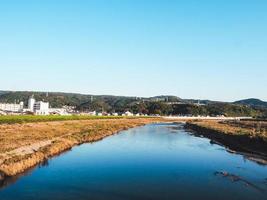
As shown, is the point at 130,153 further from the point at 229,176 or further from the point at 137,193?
the point at 137,193

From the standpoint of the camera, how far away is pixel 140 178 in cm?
3169

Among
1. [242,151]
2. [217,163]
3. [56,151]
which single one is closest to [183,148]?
[242,151]

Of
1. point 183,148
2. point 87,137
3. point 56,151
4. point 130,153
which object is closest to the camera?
point 56,151

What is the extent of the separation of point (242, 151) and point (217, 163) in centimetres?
1184

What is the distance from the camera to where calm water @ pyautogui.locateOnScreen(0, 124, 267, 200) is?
25.5m

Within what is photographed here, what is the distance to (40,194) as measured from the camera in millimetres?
25094

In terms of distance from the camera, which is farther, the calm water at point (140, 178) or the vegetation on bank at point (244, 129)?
the vegetation on bank at point (244, 129)

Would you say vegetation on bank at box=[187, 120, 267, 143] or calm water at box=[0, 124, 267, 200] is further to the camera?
vegetation on bank at box=[187, 120, 267, 143]

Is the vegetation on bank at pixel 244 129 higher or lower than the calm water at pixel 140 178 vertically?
higher

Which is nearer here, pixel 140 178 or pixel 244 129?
pixel 140 178

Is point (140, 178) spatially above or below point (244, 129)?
below

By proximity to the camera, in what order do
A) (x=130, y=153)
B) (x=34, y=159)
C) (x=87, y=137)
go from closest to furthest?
(x=34, y=159)
(x=130, y=153)
(x=87, y=137)

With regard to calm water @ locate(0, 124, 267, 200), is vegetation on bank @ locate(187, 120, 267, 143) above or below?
above

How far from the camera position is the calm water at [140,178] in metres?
25.5
